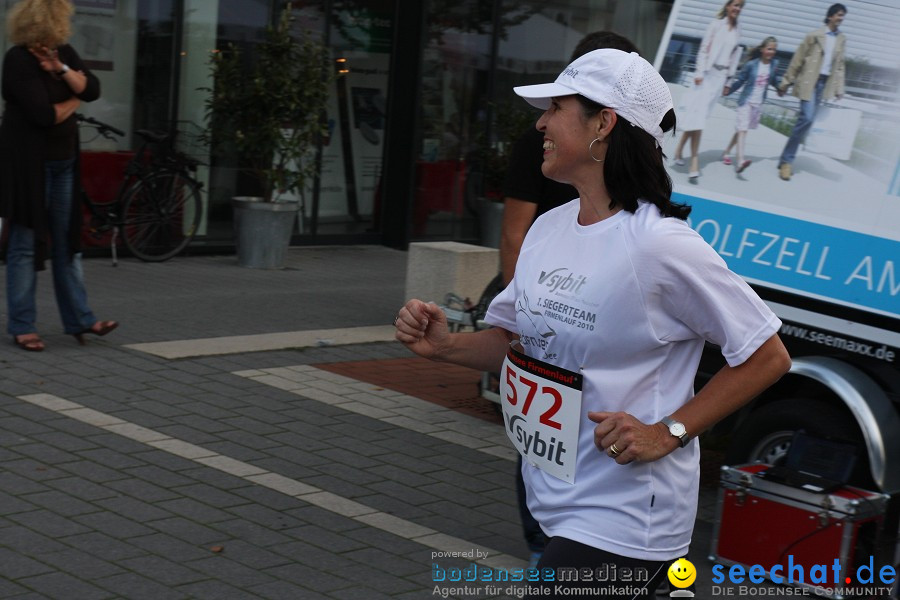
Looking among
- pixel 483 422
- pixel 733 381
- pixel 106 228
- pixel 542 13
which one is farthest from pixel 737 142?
pixel 542 13

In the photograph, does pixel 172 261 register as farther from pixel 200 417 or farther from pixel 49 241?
pixel 200 417

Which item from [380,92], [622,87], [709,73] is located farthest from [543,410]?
[380,92]

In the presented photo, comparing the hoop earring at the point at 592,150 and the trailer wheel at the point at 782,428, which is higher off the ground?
the hoop earring at the point at 592,150

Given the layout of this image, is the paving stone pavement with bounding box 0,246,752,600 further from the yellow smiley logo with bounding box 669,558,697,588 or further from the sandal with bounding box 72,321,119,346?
the yellow smiley logo with bounding box 669,558,697,588

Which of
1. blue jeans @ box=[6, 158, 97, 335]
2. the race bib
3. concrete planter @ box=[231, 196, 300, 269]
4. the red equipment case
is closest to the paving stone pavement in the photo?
blue jeans @ box=[6, 158, 97, 335]

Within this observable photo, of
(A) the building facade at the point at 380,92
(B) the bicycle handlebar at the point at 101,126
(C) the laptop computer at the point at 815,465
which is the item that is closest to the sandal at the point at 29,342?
(B) the bicycle handlebar at the point at 101,126

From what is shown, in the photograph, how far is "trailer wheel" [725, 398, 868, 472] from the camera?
17.3 feet

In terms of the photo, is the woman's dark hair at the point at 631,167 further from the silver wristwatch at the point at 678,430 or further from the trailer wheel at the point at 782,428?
the trailer wheel at the point at 782,428

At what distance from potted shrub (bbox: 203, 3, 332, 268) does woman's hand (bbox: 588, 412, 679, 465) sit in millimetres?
9966

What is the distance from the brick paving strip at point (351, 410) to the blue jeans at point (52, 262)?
1155mm

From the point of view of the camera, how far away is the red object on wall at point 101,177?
39.4 ft

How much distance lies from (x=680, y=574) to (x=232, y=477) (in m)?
3.28

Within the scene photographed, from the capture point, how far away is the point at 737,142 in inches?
247

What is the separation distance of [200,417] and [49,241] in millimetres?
1959
